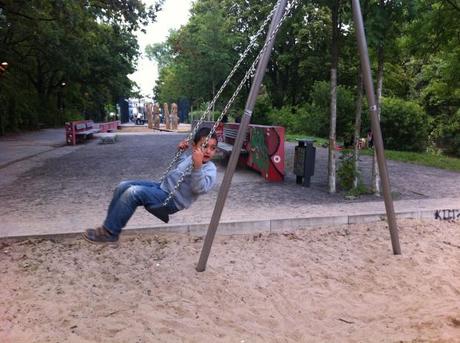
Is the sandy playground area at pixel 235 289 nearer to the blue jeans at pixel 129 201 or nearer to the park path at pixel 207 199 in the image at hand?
the park path at pixel 207 199

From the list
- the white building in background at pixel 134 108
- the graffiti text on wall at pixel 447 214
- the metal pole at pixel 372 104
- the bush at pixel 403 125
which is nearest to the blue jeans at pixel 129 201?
the metal pole at pixel 372 104

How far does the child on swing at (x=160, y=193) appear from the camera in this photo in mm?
4129

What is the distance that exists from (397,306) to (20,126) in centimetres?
2958

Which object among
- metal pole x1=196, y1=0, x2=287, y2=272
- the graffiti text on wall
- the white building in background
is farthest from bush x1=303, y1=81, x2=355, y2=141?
the white building in background

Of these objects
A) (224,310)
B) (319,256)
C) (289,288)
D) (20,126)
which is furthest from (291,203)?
(20,126)

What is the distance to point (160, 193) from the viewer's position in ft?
13.8

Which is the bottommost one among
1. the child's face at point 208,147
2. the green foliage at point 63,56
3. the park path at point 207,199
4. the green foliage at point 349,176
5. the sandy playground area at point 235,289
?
the sandy playground area at point 235,289

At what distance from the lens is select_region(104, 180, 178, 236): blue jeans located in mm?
4113

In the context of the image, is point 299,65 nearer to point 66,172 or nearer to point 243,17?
point 243,17

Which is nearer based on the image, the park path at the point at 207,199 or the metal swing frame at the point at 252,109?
the metal swing frame at the point at 252,109

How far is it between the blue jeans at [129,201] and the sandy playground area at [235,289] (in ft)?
2.52

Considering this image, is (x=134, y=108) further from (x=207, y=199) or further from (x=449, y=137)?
(x=207, y=199)

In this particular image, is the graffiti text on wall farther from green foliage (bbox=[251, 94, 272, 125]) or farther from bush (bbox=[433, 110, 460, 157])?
green foliage (bbox=[251, 94, 272, 125])

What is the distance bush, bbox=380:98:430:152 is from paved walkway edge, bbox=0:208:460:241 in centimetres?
1000
